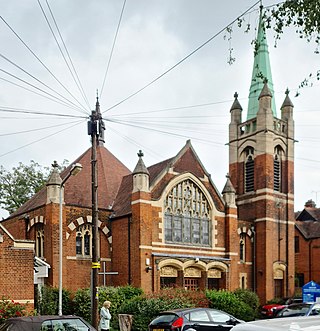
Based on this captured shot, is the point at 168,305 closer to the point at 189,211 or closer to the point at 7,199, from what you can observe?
the point at 189,211

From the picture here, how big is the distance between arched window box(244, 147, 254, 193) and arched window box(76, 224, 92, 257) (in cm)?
1492

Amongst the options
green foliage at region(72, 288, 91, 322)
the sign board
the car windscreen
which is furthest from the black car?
green foliage at region(72, 288, 91, 322)

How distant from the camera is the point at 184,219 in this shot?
113 feet

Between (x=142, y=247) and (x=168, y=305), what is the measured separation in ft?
23.2

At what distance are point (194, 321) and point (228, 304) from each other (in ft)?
40.0

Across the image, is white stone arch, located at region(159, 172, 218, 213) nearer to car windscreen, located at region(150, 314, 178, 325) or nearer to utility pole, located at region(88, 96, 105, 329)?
utility pole, located at region(88, 96, 105, 329)

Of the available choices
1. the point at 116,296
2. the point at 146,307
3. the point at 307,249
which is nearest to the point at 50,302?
the point at 116,296

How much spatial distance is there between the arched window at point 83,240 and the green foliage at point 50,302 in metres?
4.03

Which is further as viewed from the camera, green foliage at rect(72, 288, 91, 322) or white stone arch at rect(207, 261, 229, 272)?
white stone arch at rect(207, 261, 229, 272)

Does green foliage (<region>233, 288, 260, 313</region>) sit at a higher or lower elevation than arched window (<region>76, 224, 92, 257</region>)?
lower

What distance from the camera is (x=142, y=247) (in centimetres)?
3136

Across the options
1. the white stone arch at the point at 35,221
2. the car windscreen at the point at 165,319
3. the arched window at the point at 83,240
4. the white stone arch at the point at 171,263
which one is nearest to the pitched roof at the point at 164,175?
the arched window at the point at 83,240

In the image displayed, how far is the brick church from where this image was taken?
103 feet

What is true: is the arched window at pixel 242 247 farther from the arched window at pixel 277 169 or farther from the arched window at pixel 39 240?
the arched window at pixel 39 240
